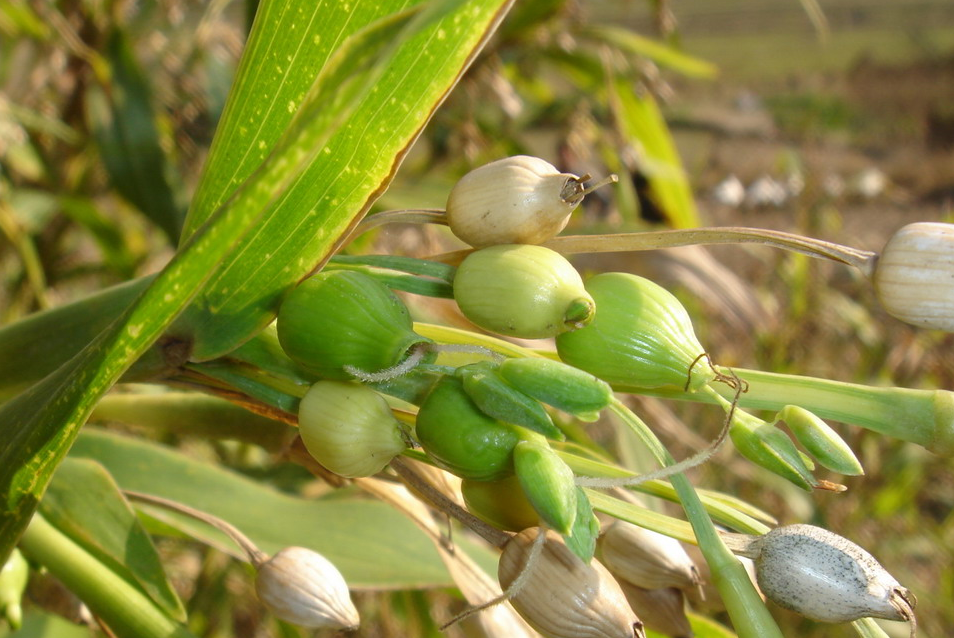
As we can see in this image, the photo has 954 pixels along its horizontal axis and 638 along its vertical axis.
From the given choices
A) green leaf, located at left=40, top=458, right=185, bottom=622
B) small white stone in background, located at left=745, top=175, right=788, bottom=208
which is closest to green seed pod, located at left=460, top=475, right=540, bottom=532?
green leaf, located at left=40, top=458, right=185, bottom=622

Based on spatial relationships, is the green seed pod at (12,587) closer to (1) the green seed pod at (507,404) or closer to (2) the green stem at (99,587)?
(2) the green stem at (99,587)

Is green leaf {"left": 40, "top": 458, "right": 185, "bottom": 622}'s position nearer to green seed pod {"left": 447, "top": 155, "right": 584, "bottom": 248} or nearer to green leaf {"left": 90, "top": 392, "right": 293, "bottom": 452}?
green leaf {"left": 90, "top": 392, "right": 293, "bottom": 452}

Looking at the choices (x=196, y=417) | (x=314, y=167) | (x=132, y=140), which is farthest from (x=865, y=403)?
(x=132, y=140)

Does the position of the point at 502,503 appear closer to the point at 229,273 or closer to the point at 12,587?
the point at 229,273

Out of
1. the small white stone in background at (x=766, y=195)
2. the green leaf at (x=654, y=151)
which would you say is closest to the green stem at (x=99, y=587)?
the green leaf at (x=654, y=151)

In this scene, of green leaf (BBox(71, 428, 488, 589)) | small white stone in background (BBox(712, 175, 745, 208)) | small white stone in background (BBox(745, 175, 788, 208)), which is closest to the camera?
green leaf (BBox(71, 428, 488, 589))

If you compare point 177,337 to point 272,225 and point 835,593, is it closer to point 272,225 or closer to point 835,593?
point 272,225

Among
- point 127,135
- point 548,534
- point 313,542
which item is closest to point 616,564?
point 548,534
